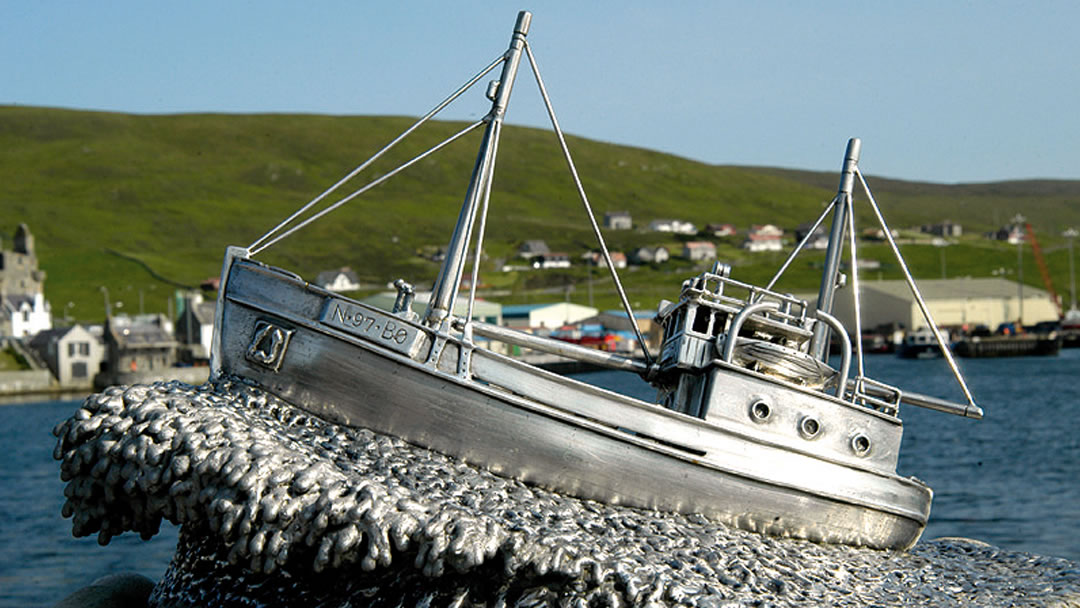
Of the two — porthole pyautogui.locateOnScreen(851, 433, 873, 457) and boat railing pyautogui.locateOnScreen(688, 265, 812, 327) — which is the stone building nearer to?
boat railing pyautogui.locateOnScreen(688, 265, 812, 327)

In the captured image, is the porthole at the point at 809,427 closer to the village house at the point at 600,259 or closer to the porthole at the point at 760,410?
the porthole at the point at 760,410

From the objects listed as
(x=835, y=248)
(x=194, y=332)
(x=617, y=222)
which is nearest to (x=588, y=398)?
(x=835, y=248)

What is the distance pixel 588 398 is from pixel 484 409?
117cm

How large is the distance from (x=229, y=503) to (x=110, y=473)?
1.43 metres

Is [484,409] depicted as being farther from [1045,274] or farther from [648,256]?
[1045,274]

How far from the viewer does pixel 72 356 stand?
8550cm

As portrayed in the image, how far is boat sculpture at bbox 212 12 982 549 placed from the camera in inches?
487

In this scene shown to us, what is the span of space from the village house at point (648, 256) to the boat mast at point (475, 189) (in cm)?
14989

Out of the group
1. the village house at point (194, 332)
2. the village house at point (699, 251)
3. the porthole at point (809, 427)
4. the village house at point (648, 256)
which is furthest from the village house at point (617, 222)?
the porthole at point (809, 427)

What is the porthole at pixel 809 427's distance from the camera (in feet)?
45.6

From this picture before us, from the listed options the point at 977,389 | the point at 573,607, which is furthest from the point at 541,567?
the point at 977,389

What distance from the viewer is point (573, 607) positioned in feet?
34.6

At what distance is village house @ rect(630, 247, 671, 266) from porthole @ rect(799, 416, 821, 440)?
5890 inches

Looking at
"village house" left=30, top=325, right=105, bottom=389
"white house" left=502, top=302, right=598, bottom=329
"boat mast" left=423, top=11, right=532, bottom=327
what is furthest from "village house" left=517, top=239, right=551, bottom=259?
"boat mast" left=423, top=11, right=532, bottom=327
